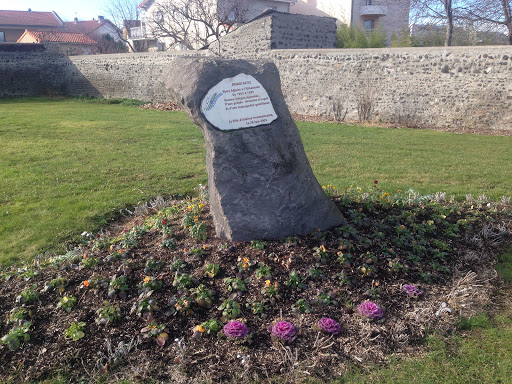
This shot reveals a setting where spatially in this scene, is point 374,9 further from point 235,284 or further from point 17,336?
point 17,336

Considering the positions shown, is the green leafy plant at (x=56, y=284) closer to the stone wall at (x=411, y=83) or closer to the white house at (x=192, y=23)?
the stone wall at (x=411, y=83)

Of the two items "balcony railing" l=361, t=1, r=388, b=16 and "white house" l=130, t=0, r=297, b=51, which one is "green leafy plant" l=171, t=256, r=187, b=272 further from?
"balcony railing" l=361, t=1, r=388, b=16

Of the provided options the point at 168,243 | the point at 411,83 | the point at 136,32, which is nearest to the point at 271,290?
the point at 168,243

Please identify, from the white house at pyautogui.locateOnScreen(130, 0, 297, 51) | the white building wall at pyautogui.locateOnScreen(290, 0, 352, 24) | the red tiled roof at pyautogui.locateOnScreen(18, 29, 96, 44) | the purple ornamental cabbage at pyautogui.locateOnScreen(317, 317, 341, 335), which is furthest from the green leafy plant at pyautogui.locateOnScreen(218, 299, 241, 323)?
the red tiled roof at pyautogui.locateOnScreen(18, 29, 96, 44)

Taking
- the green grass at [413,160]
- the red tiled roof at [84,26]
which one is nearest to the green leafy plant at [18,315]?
the green grass at [413,160]

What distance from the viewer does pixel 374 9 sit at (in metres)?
33.2

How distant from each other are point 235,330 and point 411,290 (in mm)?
1513

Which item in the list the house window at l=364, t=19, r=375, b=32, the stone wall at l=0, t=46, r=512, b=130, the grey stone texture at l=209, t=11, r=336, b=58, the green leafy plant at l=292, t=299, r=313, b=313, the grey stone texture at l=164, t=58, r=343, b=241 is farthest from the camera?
the house window at l=364, t=19, r=375, b=32

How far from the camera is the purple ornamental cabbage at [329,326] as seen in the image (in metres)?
3.09

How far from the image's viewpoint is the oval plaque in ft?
13.5

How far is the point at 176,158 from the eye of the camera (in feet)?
28.1

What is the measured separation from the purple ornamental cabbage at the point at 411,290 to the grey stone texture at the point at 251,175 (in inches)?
40.5

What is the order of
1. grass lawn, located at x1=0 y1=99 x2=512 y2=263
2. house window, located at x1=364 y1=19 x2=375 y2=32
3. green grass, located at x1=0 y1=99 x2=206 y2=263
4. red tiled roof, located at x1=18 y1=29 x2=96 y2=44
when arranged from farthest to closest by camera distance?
1. red tiled roof, located at x1=18 y1=29 x2=96 y2=44
2. house window, located at x1=364 y1=19 x2=375 y2=32
3. grass lawn, located at x1=0 y1=99 x2=512 y2=263
4. green grass, located at x1=0 y1=99 x2=206 y2=263

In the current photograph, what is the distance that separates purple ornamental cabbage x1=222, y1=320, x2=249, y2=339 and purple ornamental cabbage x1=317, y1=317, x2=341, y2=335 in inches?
20.8
